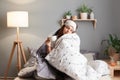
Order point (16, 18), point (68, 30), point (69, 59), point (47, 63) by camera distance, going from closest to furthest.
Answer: point (69, 59)
point (47, 63)
point (68, 30)
point (16, 18)

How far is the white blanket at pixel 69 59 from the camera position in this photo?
2509 mm

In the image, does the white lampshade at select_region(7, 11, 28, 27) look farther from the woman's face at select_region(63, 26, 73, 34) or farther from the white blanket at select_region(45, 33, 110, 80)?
the white blanket at select_region(45, 33, 110, 80)

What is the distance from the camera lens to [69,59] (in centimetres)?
259

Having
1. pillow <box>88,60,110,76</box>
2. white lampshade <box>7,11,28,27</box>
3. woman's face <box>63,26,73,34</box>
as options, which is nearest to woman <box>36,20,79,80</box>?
woman's face <box>63,26,73,34</box>

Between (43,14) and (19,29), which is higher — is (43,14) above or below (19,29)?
above

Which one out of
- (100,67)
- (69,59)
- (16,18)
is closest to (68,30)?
(69,59)

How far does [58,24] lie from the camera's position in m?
4.35

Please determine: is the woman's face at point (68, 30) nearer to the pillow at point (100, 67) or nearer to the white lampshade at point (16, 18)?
the pillow at point (100, 67)

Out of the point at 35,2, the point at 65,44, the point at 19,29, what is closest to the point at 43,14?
the point at 35,2

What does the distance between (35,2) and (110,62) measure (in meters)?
1.72

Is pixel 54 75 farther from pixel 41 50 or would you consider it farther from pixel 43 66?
pixel 41 50

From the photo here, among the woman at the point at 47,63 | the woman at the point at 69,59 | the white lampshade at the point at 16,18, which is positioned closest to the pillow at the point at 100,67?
the woman at the point at 69,59

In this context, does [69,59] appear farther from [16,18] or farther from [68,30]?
[16,18]

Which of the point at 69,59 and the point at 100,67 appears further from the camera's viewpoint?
the point at 100,67
